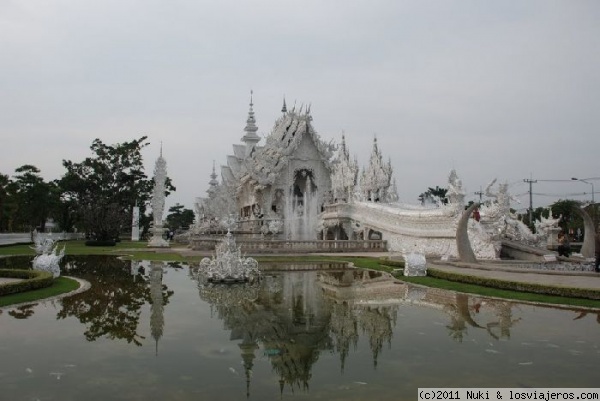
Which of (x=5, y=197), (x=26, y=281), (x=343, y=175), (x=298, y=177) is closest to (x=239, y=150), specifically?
(x=298, y=177)

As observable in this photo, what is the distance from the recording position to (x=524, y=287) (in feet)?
40.1

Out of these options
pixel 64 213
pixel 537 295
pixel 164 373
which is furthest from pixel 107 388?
pixel 64 213

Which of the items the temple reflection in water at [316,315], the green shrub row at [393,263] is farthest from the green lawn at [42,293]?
the green shrub row at [393,263]

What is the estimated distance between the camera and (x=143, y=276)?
53.1 feet

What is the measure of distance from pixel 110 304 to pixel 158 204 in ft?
89.8

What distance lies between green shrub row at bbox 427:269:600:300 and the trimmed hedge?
433 inches

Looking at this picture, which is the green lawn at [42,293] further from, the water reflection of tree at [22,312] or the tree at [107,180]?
the tree at [107,180]

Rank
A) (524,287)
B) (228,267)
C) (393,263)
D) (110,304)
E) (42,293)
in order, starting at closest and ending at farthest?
1. (110,304)
2. (42,293)
3. (524,287)
4. (228,267)
5. (393,263)

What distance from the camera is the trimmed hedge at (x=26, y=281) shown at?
11.7 metres

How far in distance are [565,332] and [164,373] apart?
627 centimetres

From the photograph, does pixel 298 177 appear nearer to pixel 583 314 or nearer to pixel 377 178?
pixel 377 178

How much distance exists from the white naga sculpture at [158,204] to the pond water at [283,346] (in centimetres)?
2440

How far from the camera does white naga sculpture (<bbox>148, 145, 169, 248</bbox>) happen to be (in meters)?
35.8

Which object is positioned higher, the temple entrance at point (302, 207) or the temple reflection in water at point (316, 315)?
the temple entrance at point (302, 207)
